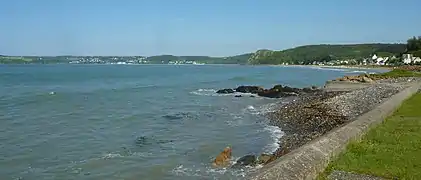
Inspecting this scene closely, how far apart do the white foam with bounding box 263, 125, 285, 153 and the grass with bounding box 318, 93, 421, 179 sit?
16.9ft

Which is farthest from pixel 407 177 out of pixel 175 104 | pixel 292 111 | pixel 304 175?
pixel 175 104

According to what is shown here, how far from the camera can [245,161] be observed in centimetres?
1880

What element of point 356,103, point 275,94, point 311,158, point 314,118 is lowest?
point 275,94

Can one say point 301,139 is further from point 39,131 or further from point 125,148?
point 39,131

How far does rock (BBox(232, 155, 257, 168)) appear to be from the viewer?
18305 millimetres

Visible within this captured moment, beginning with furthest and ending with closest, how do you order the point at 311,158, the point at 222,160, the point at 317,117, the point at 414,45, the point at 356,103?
1. the point at 414,45
2. the point at 356,103
3. the point at 317,117
4. the point at 222,160
5. the point at 311,158

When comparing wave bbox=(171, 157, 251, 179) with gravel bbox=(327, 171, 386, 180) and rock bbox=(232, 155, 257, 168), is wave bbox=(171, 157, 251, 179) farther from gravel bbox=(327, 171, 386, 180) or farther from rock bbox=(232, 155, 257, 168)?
gravel bbox=(327, 171, 386, 180)

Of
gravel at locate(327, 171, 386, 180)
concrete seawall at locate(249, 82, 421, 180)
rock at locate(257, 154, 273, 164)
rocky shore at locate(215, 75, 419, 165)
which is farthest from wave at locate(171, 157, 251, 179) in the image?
gravel at locate(327, 171, 386, 180)

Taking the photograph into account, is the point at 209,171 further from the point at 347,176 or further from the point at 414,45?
the point at 414,45

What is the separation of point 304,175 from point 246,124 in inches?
746

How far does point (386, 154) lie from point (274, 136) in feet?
38.5

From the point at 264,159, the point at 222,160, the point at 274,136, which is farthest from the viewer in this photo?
the point at 274,136

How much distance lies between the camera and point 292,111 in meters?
34.8

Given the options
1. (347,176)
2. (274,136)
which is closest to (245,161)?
(274,136)
